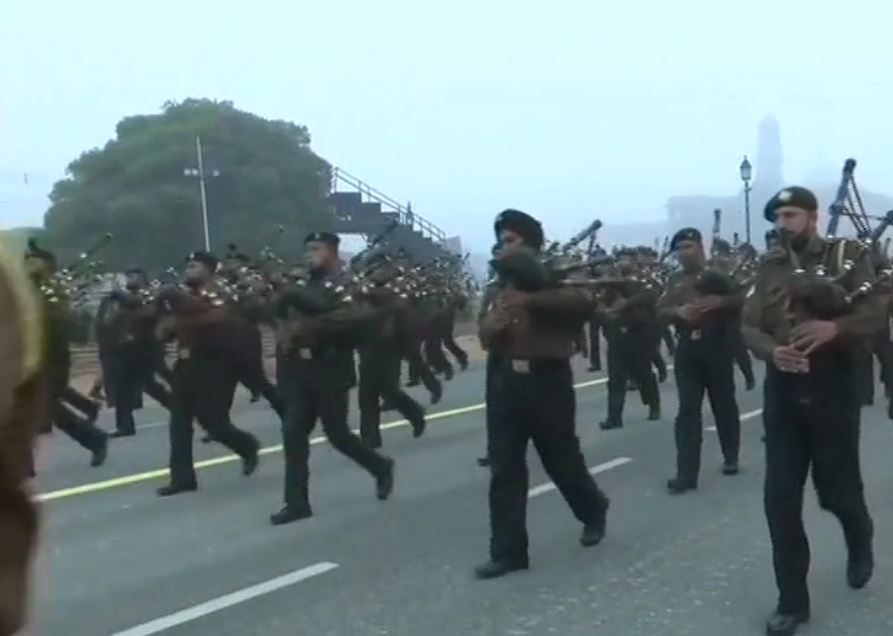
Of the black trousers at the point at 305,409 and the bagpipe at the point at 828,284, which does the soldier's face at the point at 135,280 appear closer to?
the black trousers at the point at 305,409

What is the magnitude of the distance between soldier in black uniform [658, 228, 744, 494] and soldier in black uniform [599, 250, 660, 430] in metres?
3.21

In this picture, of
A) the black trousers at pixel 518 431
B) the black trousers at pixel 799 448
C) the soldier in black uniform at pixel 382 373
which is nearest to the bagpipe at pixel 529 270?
the black trousers at pixel 518 431

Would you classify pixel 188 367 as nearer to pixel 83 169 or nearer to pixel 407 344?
pixel 407 344

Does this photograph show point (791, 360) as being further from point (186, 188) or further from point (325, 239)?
point (186, 188)

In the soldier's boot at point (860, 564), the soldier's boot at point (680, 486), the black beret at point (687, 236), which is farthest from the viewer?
the black beret at point (687, 236)

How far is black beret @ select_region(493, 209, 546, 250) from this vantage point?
7.66 meters

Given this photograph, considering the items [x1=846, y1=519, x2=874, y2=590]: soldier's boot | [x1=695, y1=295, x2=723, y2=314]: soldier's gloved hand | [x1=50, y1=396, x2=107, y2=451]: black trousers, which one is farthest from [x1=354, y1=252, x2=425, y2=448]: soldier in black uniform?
[x1=846, y1=519, x2=874, y2=590]: soldier's boot

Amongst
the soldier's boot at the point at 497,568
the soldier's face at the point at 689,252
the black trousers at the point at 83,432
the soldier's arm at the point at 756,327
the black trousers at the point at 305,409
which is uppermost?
the soldier's arm at the point at 756,327

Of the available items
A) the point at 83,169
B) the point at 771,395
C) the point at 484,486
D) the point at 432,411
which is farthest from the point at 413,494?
the point at 83,169

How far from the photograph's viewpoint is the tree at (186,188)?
134 ft

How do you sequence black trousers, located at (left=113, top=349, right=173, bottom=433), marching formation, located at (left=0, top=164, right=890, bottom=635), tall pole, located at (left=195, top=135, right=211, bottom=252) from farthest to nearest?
tall pole, located at (left=195, top=135, right=211, bottom=252), black trousers, located at (left=113, top=349, right=173, bottom=433), marching formation, located at (left=0, top=164, right=890, bottom=635)

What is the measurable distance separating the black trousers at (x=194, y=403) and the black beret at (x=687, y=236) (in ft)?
11.6

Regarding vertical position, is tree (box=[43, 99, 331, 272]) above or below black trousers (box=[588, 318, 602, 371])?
above

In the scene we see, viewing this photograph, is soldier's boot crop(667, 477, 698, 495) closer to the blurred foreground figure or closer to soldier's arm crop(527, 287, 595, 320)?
soldier's arm crop(527, 287, 595, 320)
